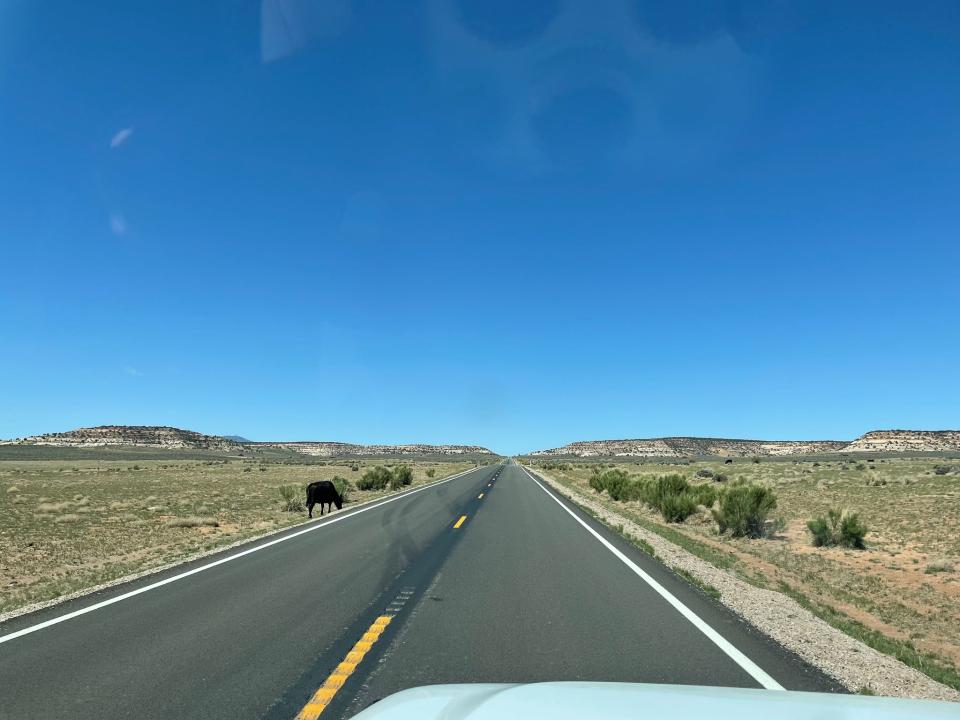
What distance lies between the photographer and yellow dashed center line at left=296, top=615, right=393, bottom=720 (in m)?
4.57

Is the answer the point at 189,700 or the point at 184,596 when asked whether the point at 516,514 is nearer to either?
the point at 184,596

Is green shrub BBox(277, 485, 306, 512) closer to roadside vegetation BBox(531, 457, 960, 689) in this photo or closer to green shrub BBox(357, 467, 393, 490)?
green shrub BBox(357, 467, 393, 490)

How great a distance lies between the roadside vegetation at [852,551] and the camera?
7.86m

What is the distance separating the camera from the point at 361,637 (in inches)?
255

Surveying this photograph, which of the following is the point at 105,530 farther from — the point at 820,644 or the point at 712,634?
the point at 820,644

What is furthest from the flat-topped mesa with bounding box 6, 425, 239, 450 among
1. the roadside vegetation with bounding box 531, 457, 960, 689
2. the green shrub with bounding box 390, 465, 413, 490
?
the roadside vegetation with bounding box 531, 457, 960, 689

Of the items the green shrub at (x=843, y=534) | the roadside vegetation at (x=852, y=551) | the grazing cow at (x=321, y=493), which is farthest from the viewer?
the grazing cow at (x=321, y=493)

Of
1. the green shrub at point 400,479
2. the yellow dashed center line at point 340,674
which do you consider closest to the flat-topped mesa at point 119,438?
the green shrub at point 400,479

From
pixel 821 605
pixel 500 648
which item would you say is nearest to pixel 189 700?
pixel 500 648

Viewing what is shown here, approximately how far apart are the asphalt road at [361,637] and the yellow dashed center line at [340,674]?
0.04 meters

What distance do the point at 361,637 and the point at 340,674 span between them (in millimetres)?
1170

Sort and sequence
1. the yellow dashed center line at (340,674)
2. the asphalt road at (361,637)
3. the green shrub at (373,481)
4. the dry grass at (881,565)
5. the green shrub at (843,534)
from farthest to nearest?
1. the green shrub at (373,481)
2. the green shrub at (843,534)
3. the dry grass at (881,565)
4. the asphalt road at (361,637)
5. the yellow dashed center line at (340,674)

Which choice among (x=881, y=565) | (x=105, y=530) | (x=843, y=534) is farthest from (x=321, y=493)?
(x=881, y=565)

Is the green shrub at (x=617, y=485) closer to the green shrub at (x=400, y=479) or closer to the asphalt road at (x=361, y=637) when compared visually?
the green shrub at (x=400, y=479)
